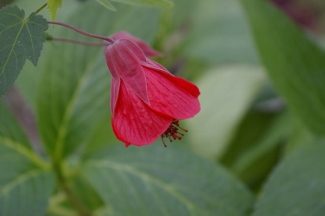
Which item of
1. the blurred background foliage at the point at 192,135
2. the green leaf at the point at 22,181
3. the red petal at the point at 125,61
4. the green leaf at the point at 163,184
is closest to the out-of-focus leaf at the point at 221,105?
the blurred background foliage at the point at 192,135

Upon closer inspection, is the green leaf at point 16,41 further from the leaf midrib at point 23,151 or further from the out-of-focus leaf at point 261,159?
the out-of-focus leaf at point 261,159

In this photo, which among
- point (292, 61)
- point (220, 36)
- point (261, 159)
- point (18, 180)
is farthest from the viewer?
point (220, 36)

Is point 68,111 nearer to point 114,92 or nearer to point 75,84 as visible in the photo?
point 75,84

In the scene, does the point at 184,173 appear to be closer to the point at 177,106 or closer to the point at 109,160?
the point at 109,160

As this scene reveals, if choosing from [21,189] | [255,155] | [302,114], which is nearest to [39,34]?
[21,189]

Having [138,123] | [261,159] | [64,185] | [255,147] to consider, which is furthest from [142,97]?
[255,147]

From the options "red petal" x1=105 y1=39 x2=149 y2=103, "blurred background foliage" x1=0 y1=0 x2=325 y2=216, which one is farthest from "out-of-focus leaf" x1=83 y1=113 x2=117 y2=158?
"red petal" x1=105 y1=39 x2=149 y2=103

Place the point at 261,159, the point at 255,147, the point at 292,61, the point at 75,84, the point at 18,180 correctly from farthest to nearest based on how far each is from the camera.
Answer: the point at 255,147
the point at 261,159
the point at 292,61
the point at 75,84
the point at 18,180
